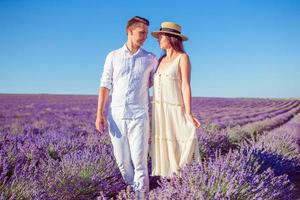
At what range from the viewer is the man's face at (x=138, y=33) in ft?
10.8

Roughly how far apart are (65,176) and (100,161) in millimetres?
547

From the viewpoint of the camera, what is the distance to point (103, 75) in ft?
11.3

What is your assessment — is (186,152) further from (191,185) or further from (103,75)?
(103,75)

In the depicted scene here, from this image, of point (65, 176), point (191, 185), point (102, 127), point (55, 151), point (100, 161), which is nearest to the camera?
point (191, 185)

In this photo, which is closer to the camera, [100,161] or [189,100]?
[189,100]

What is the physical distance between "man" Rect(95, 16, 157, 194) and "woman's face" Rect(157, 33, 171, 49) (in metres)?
0.16

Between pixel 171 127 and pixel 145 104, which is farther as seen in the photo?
pixel 171 127

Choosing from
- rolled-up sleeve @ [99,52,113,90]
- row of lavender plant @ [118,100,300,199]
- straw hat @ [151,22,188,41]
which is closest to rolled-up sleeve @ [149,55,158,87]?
straw hat @ [151,22,188,41]

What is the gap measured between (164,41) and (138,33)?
0.28m

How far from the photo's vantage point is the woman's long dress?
11.2 ft

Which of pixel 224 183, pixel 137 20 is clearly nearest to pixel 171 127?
pixel 224 183

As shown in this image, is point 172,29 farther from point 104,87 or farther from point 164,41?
point 104,87

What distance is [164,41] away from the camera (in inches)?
138

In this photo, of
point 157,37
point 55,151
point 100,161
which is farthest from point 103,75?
point 55,151
